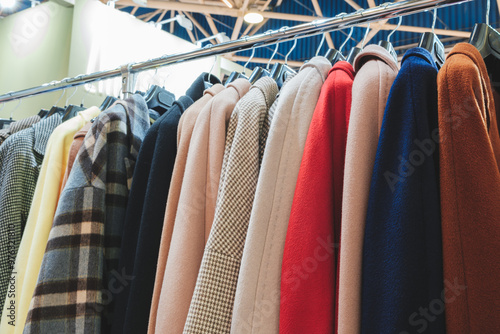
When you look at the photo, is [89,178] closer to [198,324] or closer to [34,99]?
[198,324]

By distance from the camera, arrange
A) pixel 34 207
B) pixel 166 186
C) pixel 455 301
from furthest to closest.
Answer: pixel 34 207, pixel 166 186, pixel 455 301

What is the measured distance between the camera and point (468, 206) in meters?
0.56

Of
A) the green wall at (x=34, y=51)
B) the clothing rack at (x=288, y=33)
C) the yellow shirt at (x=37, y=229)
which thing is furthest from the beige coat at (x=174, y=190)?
the green wall at (x=34, y=51)

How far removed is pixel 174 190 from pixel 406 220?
1.63 ft

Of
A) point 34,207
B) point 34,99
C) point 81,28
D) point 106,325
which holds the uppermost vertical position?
point 81,28

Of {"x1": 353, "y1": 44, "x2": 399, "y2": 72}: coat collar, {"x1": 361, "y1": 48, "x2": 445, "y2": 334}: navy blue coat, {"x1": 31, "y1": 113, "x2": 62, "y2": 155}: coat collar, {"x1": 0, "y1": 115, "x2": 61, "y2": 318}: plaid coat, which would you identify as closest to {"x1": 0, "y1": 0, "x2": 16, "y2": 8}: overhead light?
{"x1": 31, "y1": 113, "x2": 62, "y2": 155}: coat collar

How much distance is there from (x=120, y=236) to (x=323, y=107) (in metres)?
0.60

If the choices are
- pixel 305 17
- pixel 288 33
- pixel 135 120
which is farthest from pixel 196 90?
pixel 305 17

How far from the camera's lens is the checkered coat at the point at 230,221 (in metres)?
0.72

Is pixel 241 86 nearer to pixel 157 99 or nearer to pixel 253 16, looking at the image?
pixel 157 99

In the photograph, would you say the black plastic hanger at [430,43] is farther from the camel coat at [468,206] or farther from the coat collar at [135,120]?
the coat collar at [135,120]

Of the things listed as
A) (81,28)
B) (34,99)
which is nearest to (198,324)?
(81,28)

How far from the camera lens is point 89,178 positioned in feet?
3.25

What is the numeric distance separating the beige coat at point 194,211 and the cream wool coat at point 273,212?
0.15 meters
